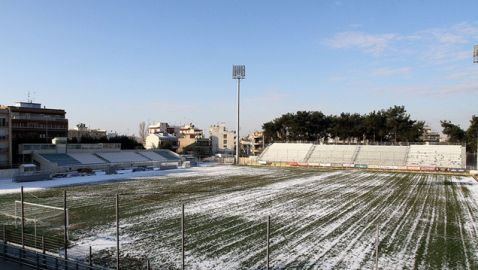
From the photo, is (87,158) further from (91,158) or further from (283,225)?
(283,225)

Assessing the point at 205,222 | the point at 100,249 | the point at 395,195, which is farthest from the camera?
the point at 395,195

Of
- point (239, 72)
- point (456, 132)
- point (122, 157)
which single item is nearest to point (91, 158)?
point (122, 157)

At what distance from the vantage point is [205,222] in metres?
20.8

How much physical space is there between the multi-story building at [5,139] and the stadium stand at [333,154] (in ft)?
154

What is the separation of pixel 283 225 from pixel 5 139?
44.6 m

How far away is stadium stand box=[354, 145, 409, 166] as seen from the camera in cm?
6475

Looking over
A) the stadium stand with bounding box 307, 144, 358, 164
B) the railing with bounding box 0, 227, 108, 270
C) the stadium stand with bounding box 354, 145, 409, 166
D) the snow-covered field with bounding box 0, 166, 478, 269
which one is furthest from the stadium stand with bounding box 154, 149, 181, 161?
the railing with bounding box 0, 227, 108, 270

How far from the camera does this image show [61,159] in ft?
176

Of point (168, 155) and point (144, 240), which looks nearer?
point (144, 240)

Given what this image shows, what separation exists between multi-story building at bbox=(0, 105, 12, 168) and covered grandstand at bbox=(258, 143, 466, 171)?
4122cm

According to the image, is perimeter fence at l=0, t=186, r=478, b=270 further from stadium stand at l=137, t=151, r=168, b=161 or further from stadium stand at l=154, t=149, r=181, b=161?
stadium stand at l=154, t=149, r=181, b=161

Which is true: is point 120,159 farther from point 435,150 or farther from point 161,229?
point 435,150

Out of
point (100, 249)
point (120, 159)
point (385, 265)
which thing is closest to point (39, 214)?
point (100, 249)

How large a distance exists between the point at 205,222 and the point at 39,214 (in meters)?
8.09
